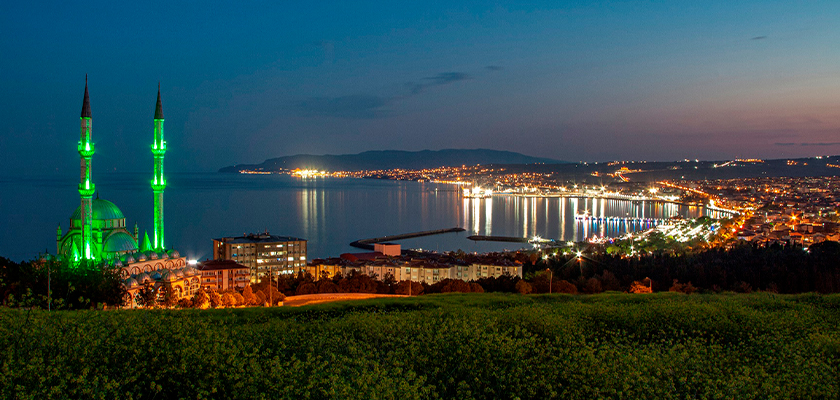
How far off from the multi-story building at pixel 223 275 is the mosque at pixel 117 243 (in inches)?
76.8

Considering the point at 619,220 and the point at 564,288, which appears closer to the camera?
the point at 564,288

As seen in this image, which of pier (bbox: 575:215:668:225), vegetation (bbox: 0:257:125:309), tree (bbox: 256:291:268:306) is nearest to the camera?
vegetation (bbox: 0:257:125:309)

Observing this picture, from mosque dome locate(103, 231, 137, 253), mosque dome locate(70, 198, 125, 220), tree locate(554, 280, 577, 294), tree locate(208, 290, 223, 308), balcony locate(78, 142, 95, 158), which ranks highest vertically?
balcony locate(78, 142, 95, 158)

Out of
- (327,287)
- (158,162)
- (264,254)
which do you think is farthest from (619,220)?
(158,162)

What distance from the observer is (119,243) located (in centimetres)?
1716

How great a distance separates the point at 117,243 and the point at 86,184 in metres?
2.05

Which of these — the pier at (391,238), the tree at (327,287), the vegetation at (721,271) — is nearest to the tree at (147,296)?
the tree at (327,287)

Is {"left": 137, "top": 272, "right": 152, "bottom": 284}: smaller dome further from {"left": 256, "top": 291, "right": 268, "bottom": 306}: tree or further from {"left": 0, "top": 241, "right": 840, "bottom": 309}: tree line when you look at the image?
{"left": 256, "top": 291, "right": 268, "bottom": 306}: tree

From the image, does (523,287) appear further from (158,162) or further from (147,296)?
(158,162)

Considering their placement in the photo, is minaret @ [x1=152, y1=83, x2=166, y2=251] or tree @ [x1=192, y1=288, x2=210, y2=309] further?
minaret @ [x1=152, y1=83, x2=166, y2=251]

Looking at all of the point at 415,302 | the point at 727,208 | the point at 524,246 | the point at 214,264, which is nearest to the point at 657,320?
the point at 415,302

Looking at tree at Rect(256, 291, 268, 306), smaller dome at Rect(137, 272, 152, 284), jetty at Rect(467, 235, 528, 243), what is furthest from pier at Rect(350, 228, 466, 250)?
tree at Rect(256, 291, 268, 306)

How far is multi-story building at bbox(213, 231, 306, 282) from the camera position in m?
28.5

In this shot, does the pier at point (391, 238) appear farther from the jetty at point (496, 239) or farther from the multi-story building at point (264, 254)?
the multi-story building at point (264, 254)
